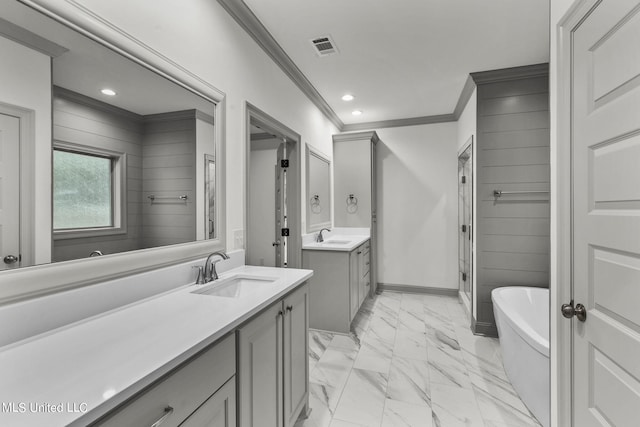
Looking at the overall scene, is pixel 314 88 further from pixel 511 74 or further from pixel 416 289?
pixel 416 289

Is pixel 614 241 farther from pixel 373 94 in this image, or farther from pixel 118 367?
pixel 373 94

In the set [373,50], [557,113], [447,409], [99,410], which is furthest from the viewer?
[373,50]

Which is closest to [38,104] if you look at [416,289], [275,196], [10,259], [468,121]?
[10,259]

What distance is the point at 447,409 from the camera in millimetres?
1920

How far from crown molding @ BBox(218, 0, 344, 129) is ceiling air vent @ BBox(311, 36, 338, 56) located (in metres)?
0.28

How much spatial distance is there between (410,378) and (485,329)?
125 cm

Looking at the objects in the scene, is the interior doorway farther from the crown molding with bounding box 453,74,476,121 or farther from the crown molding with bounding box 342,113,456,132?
the crown molding with bounding box 453,74,476,121

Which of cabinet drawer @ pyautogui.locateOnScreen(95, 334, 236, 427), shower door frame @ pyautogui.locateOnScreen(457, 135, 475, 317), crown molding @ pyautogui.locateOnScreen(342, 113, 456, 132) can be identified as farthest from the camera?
crown molding @ pyautogui.locateOnScreen(342, 113, 456, 132)

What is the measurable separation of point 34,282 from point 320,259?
2307mm

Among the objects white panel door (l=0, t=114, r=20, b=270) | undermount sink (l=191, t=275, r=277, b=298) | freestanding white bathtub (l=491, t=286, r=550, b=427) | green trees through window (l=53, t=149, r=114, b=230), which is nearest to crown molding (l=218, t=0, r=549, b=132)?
green trees through window (l=53, t=149, r=114, b=230)

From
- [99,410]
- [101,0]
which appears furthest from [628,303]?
[101,0]

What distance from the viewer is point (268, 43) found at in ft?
7.73

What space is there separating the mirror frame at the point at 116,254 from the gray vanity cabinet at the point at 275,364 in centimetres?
57

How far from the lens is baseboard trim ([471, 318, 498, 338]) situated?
299 cm
